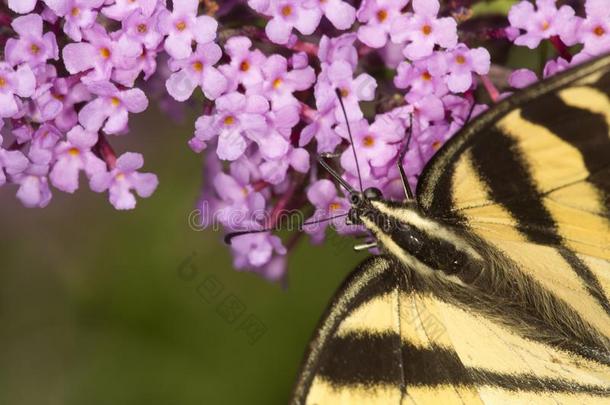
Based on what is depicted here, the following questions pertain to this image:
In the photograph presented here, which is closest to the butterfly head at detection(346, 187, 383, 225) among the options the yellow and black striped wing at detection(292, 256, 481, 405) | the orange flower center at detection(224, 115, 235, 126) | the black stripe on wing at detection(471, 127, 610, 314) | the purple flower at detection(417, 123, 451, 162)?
the yellow and black striped wing at detection(292, 256, 481, 405)

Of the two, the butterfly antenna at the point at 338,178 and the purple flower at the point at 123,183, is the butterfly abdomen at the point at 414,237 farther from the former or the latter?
the purple flower at the point at 123,183

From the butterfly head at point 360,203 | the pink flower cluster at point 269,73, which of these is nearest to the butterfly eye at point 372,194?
the butterfly head at point 360,203

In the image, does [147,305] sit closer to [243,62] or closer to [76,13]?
[243,62]

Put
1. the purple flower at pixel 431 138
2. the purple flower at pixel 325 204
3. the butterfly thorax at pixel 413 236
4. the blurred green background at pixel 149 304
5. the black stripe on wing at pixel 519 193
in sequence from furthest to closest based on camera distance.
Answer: the blurred green background at pixel 149 304
the purple flower at pixel 325 204
the purple flower at pixel 431 138
the butterfly thorax at pixel 413 236
the black stripe on wing at pixel 519 193

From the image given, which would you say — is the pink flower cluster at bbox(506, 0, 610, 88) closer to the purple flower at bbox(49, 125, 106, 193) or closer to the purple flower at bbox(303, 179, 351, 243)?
the purple flower at bbox(303, 179, 351, 243)

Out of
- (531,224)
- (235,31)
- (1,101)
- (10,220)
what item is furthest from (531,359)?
(10,220)

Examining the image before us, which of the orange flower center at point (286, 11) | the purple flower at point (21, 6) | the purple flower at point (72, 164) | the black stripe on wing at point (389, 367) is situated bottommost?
the black stripe on wing at point (389, 367)
